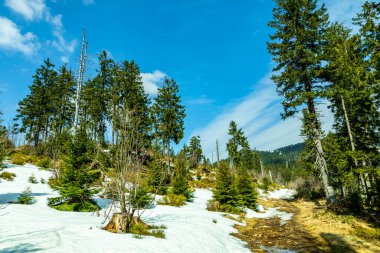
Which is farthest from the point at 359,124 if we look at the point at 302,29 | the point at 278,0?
the point at 278,0

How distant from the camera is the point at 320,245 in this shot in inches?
350

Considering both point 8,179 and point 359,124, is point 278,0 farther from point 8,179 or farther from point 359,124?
point 8,179

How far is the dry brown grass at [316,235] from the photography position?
8.37 metres

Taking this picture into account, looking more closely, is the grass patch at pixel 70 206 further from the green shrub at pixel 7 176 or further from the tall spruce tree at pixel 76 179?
the green shrub at pixel 7 176

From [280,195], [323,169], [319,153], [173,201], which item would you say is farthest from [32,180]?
[280,195]

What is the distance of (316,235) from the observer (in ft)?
34.3

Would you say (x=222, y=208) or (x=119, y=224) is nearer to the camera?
(x=119, y=224)

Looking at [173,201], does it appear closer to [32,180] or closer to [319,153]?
[32,180]

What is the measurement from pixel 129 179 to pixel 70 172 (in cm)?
520

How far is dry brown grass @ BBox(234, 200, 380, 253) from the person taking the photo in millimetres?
8367

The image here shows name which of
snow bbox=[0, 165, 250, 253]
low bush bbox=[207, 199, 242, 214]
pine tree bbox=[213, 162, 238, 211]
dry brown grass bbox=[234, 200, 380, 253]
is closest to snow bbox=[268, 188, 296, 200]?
pine tree bbox=[213, 162, 238, 211]

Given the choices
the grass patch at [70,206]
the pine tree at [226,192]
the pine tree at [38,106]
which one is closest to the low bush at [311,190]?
the pine tree at [226,192]

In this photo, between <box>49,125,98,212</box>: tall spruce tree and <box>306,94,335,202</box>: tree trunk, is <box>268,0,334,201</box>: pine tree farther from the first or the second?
<box>49,125,98,212</box>: tall spruce tree

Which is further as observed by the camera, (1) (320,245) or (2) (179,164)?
(2) (179,164)
